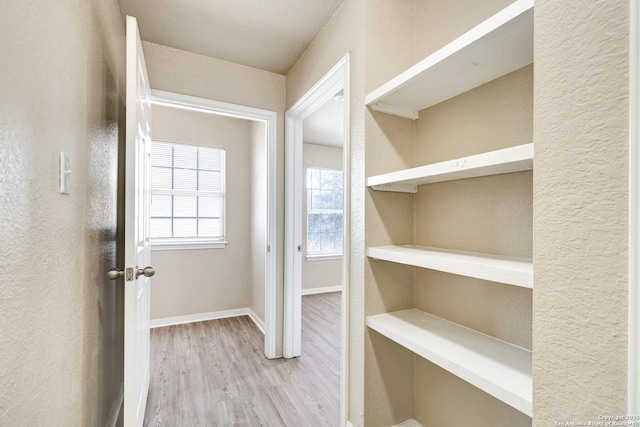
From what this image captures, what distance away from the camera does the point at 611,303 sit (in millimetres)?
571

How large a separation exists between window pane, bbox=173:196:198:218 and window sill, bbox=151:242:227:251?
0.36 meters

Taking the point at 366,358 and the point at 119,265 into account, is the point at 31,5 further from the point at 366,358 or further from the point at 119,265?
the point at 366,358

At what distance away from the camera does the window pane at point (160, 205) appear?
3.37 metres

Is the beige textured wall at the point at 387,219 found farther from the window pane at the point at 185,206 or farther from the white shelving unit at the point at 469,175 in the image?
the window pane at the point at 185,206

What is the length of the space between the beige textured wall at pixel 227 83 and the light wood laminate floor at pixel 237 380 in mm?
330

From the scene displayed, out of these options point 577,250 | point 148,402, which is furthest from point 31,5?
point 148,402

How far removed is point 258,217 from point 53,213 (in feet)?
8.40

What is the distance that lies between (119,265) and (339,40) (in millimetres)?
1898

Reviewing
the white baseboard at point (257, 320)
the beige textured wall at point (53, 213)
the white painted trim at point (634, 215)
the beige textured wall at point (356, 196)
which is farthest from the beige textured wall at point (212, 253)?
the white painted trim at point (634, 215)

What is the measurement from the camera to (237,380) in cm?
219

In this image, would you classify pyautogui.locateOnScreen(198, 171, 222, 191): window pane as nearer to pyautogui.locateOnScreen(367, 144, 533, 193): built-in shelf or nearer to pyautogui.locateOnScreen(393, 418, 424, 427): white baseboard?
pyautogui.locateOnScreen(367, 144, 533, 193): built-in shelf

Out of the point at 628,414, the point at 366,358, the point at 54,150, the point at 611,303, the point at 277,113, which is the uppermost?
the point at 277,113

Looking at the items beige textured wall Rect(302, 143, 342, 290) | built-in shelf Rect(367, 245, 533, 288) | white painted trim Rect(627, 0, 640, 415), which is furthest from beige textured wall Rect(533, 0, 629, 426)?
beige textured wall Rect(302, 143, 342, 290)

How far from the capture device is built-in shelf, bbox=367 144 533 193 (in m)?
0.84
